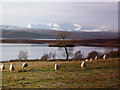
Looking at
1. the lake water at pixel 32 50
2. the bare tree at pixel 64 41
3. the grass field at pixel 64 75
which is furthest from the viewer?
the bare tree at pixel 64 41

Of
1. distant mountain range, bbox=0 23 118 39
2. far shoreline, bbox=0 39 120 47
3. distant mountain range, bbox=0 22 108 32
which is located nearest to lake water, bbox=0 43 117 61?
far shoreline, bbox=0 39 120 47

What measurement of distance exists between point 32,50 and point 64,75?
76 cm

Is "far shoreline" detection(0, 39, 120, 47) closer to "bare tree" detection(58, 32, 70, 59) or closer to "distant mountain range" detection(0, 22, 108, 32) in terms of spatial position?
"bare tree" detection(58, 32, 70, 59)

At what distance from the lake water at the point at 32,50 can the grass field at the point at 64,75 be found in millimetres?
135

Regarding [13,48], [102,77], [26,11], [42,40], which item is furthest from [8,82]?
[102,77]

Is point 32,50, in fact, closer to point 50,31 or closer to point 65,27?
point 50,31

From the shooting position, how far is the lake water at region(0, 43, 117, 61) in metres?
3.92

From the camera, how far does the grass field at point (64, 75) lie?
3.81 meters

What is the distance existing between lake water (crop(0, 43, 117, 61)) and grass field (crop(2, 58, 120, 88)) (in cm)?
13

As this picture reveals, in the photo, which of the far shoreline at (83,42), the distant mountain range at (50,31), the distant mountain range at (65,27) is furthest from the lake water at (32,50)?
the distant mountain range at (65,27)

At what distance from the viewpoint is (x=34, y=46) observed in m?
4.07

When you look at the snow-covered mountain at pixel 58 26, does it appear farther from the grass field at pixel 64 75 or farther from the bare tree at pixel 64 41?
the grass field at pixel 64 75

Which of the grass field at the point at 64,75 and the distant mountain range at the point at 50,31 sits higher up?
the distant mountain range at the point at 50,31

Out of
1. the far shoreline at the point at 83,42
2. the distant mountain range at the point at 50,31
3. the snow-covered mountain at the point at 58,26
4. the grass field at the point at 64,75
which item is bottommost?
the grass field at the point at 64,75
